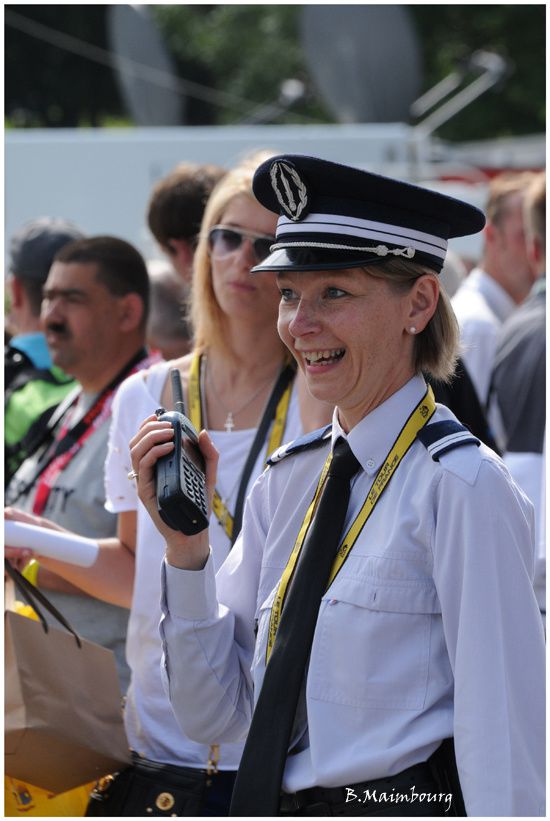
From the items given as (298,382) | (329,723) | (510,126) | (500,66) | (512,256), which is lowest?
(329,723)

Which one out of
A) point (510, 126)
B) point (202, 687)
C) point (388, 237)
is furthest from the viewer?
point (510, 126)

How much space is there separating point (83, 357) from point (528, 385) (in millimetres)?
1903

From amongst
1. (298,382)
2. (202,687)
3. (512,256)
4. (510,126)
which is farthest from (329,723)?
(510,126)

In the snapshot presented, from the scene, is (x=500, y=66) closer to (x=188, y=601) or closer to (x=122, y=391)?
(x=122, y=391)

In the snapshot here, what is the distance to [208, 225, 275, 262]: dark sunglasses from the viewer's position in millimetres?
3352

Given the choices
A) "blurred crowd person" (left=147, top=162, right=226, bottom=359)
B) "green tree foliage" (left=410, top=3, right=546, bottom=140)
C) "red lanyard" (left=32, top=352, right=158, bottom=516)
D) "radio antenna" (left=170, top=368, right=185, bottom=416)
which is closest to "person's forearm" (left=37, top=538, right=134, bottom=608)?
"red lanyard" (left=32, top=352, right=158, bottom=516)

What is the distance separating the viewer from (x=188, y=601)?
2463 mm

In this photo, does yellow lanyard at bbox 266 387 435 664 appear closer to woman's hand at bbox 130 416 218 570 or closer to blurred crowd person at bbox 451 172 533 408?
woman's hand at bbox 130 416 218 570

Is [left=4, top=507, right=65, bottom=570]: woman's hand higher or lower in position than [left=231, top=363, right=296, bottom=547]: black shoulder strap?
lower

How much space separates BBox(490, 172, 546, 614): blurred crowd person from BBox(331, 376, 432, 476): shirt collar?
219 cm

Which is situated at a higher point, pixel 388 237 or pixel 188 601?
pixel 388 237

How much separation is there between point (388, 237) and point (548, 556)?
1.71 metres

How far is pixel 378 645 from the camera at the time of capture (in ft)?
7.10

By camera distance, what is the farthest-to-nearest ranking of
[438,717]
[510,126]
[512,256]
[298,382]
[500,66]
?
[510,126] → [500,66] → [512,256] → [298,382] → [438,717]
